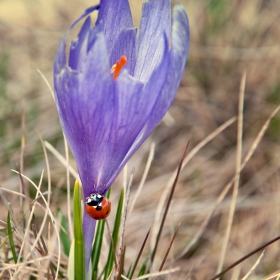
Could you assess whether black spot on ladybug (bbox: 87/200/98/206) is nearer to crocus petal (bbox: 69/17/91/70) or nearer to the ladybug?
the ladybug

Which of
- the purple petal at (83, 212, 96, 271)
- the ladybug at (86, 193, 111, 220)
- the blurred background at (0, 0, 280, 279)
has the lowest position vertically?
the blurred background at (0, 0, 280, 279)

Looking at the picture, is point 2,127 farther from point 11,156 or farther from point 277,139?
point 277,139

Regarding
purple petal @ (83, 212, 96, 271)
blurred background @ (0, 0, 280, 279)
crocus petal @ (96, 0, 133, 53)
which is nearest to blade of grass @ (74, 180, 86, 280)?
purple petal @ (83, 212, 96, 271)

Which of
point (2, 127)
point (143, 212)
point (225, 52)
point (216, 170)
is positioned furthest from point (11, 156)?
point (225, 52)

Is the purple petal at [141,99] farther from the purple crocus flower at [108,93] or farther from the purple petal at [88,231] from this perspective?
the purple petal at [88,231]

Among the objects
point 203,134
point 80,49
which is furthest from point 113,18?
point 203,134
